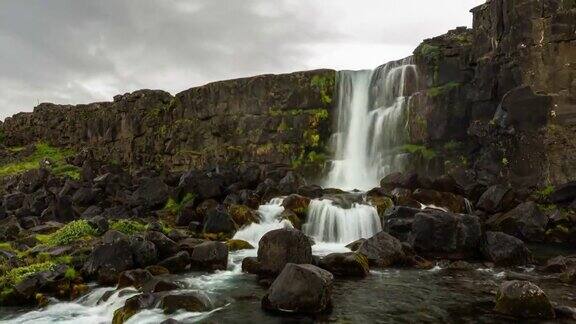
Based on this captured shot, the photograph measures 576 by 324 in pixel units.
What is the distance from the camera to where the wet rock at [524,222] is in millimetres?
23812

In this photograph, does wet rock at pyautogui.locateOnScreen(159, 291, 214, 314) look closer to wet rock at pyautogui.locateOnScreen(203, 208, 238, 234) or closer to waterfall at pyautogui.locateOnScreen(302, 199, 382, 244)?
wet rock at pyautogui.locateOnScreen(203, 208, 238, 234)

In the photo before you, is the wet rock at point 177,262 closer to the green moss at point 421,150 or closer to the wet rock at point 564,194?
the wet rock at point 564,194

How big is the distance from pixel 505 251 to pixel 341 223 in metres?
8.55

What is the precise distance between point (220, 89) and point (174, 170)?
10.1 meters

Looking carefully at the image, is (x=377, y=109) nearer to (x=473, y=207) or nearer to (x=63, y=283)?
(x=473, y=207)

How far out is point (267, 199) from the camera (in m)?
30.3

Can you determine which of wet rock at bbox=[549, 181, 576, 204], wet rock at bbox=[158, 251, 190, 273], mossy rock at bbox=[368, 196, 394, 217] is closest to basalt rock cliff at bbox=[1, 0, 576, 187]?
wet rock at bbox=[549, 181, 576, 204]

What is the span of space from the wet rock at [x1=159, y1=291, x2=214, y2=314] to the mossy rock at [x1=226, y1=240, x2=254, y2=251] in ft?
29.3

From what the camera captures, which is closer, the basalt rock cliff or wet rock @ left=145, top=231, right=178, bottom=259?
wet rock @ left=145, top=231, right=178, bottom=259

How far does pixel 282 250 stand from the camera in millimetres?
16328

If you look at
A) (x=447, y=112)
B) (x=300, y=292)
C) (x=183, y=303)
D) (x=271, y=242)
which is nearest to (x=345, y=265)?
(x=271, y=242)

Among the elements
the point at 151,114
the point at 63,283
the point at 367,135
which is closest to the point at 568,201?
the point at 367,135

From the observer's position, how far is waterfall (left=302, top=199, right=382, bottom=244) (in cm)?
2456

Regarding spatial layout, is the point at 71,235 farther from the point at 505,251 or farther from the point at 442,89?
the point at 442,89
